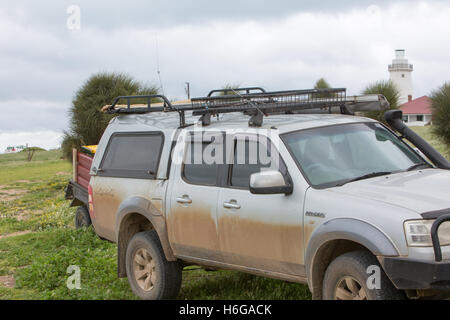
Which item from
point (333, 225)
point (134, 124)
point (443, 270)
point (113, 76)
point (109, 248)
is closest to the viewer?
point (443, 270)

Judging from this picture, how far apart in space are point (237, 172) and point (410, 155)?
1745mm

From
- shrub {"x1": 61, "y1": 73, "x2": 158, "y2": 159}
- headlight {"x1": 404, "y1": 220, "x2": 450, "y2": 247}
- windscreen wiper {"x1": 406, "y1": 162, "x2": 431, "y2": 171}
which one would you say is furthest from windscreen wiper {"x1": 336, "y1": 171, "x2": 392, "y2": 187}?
shrub {"x1": 61, "y1": 73, "x2": 158, "y2": 159}

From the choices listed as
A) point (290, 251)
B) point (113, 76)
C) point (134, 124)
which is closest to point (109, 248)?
point (134, 124)

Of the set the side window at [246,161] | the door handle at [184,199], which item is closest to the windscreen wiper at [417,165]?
the side window at [246,161]

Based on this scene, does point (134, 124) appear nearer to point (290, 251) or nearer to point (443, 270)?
point (290, 251)

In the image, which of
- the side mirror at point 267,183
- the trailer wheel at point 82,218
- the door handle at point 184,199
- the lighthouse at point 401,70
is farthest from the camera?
the lighthouse at point 401,70

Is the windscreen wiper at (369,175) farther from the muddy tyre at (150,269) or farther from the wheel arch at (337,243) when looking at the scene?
the muddy tyre at (150,269)

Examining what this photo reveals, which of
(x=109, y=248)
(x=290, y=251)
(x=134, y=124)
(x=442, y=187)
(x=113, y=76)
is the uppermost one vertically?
(x=113, y=76)

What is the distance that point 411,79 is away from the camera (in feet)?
321

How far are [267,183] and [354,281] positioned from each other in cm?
107

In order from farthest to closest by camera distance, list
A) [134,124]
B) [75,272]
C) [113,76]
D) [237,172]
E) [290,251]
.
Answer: [113,76] → [75,272] → [134,124] → [237,172] → [290,251]

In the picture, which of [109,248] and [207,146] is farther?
[109,248]

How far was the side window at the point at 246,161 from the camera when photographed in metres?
6.32

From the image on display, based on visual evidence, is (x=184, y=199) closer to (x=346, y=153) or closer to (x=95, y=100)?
(x=346, y=153)
